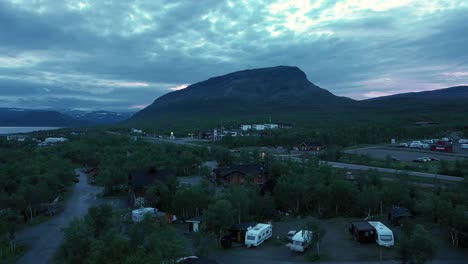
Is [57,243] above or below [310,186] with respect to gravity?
below

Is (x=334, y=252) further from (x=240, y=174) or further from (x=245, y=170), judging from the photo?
(x=245, y=170)

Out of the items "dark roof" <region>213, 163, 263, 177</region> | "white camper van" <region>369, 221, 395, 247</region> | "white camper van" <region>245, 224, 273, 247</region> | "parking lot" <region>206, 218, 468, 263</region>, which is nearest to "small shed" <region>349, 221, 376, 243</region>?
"parking lot" <region>206, 218, 468, 263</region>

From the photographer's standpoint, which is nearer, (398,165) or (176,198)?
(176,198)

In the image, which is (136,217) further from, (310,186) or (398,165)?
(398,165)

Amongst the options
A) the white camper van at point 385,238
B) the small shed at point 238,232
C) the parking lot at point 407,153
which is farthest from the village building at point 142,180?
the parking lot at point 407,153

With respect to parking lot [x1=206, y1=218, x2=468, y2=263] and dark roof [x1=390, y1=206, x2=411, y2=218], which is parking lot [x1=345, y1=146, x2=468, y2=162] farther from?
parking lot [x1=206, y1=218, x2=468, y2=263]

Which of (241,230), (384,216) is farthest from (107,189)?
(384,216)

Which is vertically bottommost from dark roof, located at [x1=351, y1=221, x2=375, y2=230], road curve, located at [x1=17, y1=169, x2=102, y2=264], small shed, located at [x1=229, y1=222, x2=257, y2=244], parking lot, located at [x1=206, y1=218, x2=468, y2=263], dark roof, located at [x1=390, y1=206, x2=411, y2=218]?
road curve, located at [x1=17, y1=169, x2=102, y2=264]
